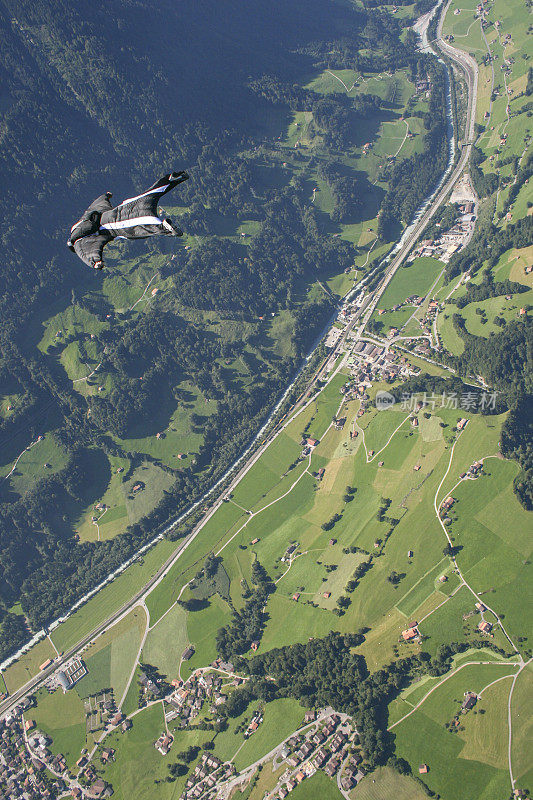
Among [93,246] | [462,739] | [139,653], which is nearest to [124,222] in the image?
[93,246]

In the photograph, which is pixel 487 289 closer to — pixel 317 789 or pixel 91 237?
pixel 317 789

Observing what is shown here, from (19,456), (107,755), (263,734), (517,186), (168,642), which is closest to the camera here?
(263,734)

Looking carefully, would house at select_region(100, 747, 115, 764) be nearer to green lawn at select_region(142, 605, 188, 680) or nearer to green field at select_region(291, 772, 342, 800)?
green lawn at select_region(142, 605, 188, 680)

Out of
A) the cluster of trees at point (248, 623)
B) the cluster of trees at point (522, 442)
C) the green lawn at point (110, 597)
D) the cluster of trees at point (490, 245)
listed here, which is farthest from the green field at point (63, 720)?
the cluster of trees at point (490, 245)

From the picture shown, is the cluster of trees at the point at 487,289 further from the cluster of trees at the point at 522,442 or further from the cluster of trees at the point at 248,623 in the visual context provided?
the cluster of trees at the point at 248,623

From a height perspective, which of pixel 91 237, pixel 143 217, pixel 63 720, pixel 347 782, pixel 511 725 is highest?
pixel 143 217

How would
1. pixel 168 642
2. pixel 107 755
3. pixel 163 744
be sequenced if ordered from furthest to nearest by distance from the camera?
pixel 168 642 < pixel 107 755 < pixel 163 744

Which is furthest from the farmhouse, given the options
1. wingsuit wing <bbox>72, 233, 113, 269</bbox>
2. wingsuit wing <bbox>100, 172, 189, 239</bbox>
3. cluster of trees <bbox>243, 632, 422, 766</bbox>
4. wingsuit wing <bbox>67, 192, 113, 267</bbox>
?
wingsuit wing <bbox>100, 172, 189, 239</bbox>

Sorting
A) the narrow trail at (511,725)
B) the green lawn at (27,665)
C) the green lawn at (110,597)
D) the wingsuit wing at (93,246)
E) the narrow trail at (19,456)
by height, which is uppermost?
the wingsuit wing at (93,246)
